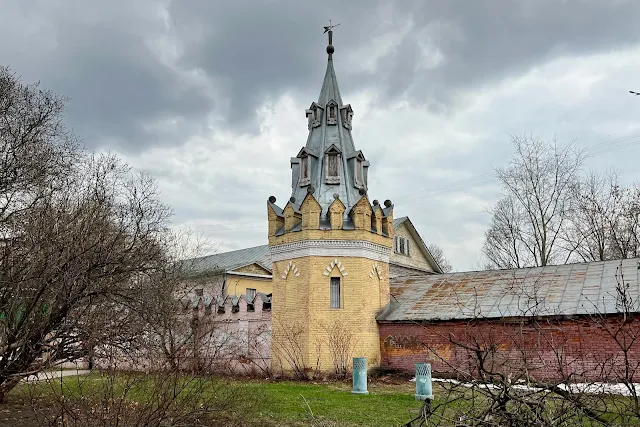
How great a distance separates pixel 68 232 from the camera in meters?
9.77

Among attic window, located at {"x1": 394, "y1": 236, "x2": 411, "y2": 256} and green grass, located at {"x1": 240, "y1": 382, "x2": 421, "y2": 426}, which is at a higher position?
attic window, located at {"x1": 394, "y1": 236, "x2": 411, "y2": 256}

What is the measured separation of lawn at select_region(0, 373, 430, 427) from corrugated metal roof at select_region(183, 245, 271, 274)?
1863 cm

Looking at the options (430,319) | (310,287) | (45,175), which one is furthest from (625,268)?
(45,175)

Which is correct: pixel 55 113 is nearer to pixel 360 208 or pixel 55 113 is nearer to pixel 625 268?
pixel 360 208

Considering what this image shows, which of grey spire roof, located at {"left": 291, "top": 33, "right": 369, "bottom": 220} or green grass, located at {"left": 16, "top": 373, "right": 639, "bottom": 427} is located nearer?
green grass, located at {"left": 16, "top": 373, "right": 639, "bottom": 427}

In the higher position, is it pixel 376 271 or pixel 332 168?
pixel 332 168

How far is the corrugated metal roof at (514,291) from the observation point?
51.7 feet

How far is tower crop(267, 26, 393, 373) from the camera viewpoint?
18031mm

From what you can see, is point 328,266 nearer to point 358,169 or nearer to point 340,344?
point 340,344

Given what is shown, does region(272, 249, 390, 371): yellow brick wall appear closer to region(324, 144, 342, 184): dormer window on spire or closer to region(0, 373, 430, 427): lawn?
region(324, 144, 342, 184): dormer window on spire

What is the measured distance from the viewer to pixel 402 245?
101 ft

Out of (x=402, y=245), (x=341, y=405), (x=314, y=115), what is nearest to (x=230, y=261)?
(x=402, y=245)

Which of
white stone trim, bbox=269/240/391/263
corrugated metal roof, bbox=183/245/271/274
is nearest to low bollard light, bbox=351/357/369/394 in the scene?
white stone trim, bbox=269/240/391/263

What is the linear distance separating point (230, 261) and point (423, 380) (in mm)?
25018
